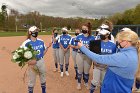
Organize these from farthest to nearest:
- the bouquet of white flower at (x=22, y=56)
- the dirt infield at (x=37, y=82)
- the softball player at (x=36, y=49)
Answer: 1. the dirt infield at (x=37, y=82)
2. the softball player at (x=36, y=49)
3. the bouquet of white flower at (x=22, y=56)

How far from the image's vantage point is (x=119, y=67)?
3.80m

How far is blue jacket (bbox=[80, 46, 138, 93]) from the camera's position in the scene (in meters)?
3.74

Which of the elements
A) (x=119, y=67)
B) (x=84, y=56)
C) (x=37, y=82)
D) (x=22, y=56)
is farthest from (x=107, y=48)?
(x=37, y=82)

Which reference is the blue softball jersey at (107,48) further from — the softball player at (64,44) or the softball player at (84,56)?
the softball player at (64,44)

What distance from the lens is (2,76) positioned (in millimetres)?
11180

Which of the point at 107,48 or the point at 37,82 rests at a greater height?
the point at 107,48

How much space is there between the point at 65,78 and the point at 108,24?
3.85 m

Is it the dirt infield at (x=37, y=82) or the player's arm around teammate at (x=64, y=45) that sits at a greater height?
the player's arm around teammate at (x=64, y=45)

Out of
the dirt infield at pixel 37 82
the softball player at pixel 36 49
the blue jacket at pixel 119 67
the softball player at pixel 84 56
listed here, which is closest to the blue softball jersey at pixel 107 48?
the softball player at pixel 84 56

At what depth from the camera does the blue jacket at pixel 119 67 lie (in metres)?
3.74

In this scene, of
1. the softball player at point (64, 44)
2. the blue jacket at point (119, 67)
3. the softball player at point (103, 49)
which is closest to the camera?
the blue jacket at point (119, 67)

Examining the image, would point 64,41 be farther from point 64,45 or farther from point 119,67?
point 119,67

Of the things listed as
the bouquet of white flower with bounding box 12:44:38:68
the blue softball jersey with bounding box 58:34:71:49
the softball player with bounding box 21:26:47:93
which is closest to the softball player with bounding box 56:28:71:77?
the blue softball jersey with bounding box 58:34:71:49

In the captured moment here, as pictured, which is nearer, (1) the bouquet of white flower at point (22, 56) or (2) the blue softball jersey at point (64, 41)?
(1) the bouquet of white flower at point (22, 56)
